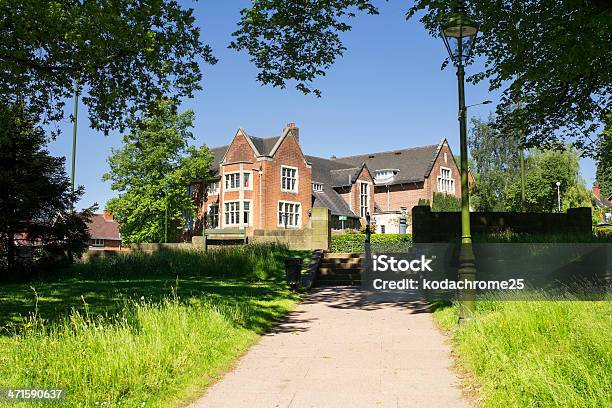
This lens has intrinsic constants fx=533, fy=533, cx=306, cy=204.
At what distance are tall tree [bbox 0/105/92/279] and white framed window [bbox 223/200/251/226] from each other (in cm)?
2632

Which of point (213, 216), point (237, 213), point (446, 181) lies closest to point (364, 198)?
point (446, 181)

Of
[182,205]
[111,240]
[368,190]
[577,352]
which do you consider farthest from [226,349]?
[111,240]

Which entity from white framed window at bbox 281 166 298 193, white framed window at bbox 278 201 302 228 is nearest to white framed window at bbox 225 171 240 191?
white framed window at bbox 281 166 298 193

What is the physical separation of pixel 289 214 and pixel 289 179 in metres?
3.24

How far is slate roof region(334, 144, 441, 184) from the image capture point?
2384 inches

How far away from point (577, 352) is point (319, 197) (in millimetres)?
48022

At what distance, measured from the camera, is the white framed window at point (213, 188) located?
166 feet

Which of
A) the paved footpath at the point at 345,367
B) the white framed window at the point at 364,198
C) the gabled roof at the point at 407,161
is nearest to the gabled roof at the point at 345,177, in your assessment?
the white framed window at the point at 364,198

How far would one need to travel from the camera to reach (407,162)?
63375 millimetres

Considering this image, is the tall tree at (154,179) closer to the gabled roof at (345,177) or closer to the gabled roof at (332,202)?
the gabled roof at (332,202)

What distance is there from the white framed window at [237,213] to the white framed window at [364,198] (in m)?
15.1

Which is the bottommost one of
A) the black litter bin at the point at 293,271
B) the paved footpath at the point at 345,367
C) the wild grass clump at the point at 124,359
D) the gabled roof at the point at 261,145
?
the paved footpath at the point at 345,367

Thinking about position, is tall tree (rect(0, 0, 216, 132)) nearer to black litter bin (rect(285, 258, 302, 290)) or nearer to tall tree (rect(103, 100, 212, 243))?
black litter bin (rect(285, 258, 302, 290))

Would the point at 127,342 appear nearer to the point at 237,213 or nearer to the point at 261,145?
the point at 237,213
